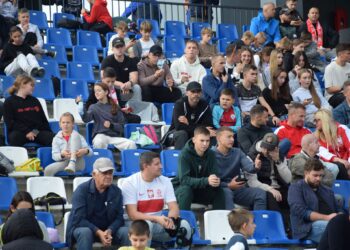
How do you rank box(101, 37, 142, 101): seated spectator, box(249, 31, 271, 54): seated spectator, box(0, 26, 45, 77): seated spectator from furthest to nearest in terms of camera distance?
1. box(249, 31, 271, 54): seated spectator
2. box(0, 26, 45, 77): seated spectator
3. box(101, 37, 142, 101): seated spectator

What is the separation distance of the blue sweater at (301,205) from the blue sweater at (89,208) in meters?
1.91

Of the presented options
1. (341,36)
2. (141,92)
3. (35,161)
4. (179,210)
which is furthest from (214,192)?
(341,36)

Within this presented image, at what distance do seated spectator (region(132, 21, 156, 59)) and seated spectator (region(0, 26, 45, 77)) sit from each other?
6.60 feet

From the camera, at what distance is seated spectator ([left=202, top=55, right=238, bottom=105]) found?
1576 cm

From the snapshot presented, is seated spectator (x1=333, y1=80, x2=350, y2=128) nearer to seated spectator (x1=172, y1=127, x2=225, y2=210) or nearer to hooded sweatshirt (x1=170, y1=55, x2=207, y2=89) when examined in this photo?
hooded sweatshirt (x1=170, y1=55, x2=207, y2=89)

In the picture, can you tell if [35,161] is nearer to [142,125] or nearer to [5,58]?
[142,125]

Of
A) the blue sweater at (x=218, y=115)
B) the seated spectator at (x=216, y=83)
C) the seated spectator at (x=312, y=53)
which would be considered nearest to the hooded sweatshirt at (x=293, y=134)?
the blue sweater at (x=218, y=115)

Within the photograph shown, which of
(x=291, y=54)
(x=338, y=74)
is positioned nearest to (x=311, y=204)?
(x=338, y=74)

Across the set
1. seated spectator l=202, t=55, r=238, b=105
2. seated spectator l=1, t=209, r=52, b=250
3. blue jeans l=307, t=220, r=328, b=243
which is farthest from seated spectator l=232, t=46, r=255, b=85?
seated spectator l=1, t=209, r=52, b=250

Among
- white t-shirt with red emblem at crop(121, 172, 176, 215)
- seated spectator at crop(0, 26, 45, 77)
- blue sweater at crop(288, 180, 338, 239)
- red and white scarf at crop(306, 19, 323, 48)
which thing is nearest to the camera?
white t-shirt with red emblem at crop(121, 172, 176, 215)

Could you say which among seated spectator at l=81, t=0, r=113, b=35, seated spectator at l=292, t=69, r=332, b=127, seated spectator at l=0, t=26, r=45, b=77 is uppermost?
seated spectator at l=81, t=0, r=113, b=35

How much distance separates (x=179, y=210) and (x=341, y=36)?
11935 mm

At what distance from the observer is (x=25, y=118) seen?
14.5 m

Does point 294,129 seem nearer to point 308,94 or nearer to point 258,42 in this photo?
point 308,94
